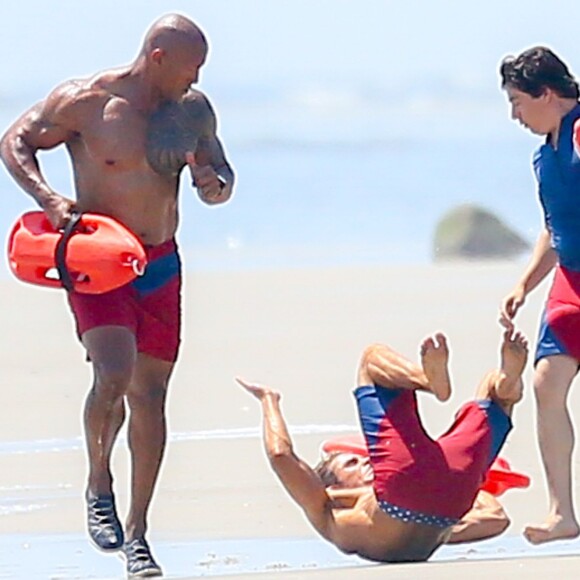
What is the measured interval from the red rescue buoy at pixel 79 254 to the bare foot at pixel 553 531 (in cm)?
163

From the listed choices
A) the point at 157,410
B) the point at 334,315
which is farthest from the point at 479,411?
the point at 334,315

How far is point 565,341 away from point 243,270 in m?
17.5

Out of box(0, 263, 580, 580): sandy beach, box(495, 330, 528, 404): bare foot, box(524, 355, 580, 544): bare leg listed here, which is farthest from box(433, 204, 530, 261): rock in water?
box(495, 330, 528, 404): bare foot

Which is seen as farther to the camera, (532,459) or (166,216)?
(532,459)

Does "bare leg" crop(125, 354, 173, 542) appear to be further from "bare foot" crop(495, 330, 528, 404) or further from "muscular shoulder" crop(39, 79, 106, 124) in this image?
"bare foot" crop(495, 330, 528, 404)

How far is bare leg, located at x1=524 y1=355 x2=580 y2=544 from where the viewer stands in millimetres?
8328

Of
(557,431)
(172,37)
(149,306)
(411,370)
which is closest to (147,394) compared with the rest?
(149,306)

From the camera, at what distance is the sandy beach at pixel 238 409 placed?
898cm

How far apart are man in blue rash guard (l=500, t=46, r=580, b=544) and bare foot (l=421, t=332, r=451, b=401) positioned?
1.64 ft

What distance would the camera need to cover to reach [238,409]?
506 inches

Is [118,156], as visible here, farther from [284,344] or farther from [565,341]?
[284,344]

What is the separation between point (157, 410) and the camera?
8.48 metres

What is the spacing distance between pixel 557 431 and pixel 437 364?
661mm

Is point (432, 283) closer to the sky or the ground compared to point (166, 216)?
closer to the ground
